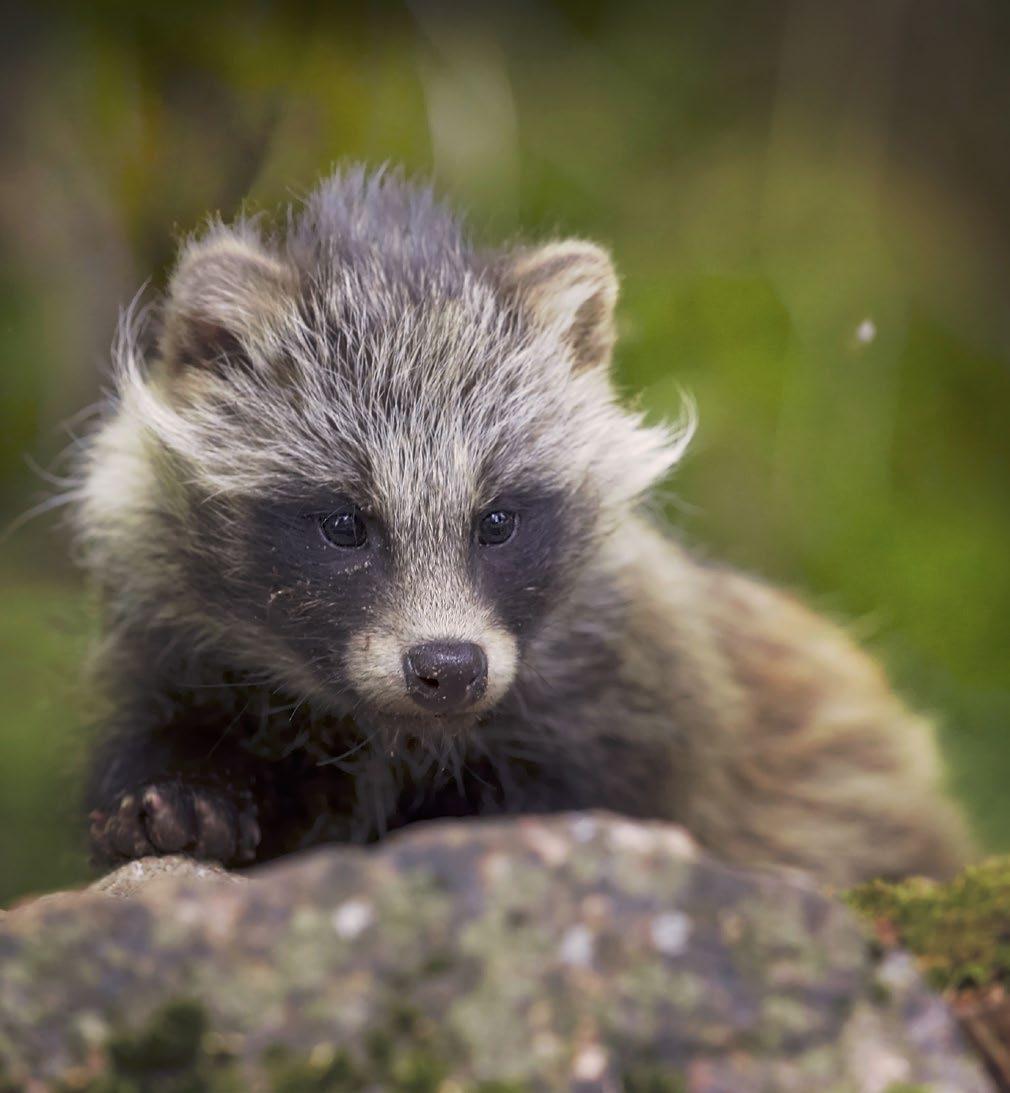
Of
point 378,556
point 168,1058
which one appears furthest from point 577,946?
point 378,556

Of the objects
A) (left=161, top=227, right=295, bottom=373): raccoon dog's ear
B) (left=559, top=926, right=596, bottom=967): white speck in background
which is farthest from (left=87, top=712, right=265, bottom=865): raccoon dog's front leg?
(left=559, top=926, right=596, bottom=967): white speck in background

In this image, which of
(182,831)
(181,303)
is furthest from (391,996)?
(181,303)

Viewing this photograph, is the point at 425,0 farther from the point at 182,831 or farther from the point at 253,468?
the point at 182,831

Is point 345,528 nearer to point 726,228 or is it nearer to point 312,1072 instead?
point 312,1072

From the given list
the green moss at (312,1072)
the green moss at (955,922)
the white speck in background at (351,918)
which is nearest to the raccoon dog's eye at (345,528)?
the green moss at (955,922)

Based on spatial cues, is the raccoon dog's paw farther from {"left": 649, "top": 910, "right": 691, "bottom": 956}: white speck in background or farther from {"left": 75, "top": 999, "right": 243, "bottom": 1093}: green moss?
{"left": 649, "top": 910, "right": 691, "bottom": 956}: white speck in background

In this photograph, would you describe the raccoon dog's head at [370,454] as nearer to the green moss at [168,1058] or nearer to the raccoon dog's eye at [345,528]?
the raccoon dog's eye at [345,528]
